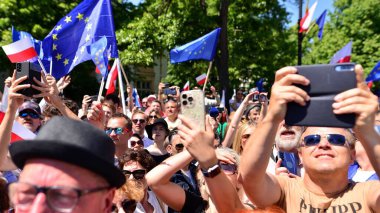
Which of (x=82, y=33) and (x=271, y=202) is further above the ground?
(x=82, y=33)

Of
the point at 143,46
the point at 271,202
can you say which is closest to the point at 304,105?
the point at 271,202

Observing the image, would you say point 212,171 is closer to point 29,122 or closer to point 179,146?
point 179,146

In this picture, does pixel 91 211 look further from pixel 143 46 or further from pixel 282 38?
pixel 282 38

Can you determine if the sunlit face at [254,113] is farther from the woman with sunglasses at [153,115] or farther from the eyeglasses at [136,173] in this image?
the eyeglasses at [136,173]

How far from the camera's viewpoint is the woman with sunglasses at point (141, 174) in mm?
3895

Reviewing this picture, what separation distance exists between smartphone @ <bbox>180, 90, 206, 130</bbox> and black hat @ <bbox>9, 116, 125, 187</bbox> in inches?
21.7

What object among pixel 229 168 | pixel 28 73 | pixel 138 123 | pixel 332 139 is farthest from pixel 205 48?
pixel 332 139

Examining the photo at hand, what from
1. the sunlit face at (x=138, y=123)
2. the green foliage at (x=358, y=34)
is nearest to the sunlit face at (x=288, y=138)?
the sunlit face at (x=138, y=123)

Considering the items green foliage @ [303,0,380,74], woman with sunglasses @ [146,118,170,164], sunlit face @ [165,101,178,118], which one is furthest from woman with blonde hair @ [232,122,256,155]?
green foliage @ [303,0,380,74]

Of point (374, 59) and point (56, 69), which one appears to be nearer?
point (56, 69)

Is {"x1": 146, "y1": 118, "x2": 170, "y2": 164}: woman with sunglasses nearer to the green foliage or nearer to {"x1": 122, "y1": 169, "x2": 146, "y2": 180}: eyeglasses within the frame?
{"x1": 122, "y1": 169, "x2": 146, "y2": 180}: eyeglasses

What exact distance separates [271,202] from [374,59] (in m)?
30.8

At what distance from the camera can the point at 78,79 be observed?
953 inches

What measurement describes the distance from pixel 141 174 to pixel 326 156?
159cm
